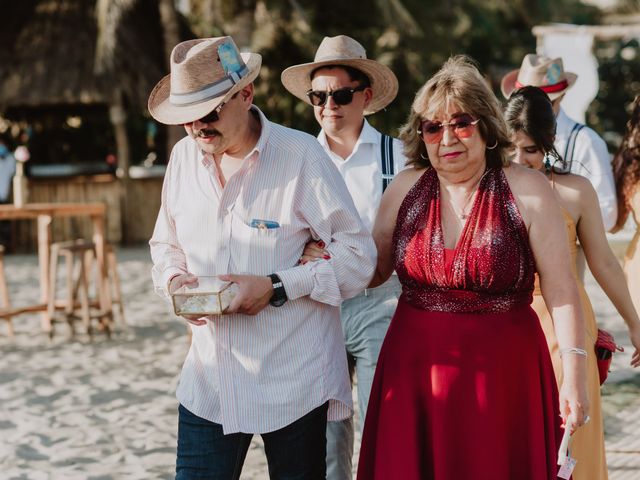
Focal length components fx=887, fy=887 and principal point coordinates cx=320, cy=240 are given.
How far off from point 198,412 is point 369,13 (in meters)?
18.4

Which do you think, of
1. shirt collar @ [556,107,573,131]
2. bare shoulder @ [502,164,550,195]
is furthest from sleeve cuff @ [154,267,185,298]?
shirt collar @ [556,107,573,131]

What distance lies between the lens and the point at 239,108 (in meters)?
2.73

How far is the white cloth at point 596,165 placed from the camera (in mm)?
4793

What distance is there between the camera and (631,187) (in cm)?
477

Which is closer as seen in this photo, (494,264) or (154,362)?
(494,264)

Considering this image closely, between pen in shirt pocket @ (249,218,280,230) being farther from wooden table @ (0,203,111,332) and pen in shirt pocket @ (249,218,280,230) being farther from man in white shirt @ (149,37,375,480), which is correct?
wooden table @ (0,203,111,332)

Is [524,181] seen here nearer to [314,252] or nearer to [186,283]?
[314,252]

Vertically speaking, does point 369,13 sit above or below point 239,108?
above

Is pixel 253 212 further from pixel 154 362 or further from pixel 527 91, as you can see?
→ pixel 154 362

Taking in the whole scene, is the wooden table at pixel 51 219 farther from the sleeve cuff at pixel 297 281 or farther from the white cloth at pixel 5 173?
the white cloth at pixel 5 173

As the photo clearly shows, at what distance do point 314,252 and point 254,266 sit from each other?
204 millimetres

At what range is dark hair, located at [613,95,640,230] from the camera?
15.5 feet

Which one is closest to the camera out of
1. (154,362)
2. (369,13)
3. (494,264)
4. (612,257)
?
(494,264)

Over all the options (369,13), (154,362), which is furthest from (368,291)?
(369,13)
